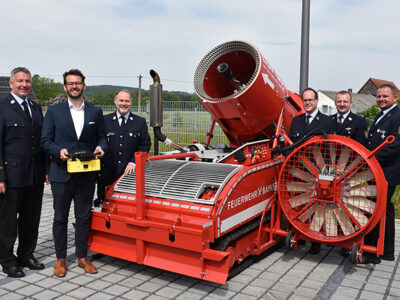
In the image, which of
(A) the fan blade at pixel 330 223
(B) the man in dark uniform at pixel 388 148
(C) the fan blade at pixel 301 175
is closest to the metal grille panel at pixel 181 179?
(C) the fan blade at pixel 301 175

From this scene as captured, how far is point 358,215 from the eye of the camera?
4.27 meters

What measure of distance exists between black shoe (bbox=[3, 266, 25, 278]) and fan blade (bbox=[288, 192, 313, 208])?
3.18 meters

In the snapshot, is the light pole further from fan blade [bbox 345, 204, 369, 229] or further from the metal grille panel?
the metal grille panel

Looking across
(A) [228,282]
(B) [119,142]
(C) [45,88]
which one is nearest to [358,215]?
(A) [228,282]

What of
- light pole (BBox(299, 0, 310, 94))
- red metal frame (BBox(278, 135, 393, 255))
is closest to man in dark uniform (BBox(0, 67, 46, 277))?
red metal frame (BBox(278, 135, 393, 255))

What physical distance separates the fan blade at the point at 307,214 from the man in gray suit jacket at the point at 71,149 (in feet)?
8.24

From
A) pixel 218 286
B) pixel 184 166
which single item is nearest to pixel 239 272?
pixel 218 286

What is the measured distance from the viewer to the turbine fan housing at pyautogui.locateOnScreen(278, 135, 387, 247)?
165 inches

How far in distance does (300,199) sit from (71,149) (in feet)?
8.96

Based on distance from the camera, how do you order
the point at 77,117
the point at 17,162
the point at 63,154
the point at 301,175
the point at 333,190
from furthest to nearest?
the point at 301,175 → the point at 333,190 → the point at 77,117 → the point at 17,162 → the point at 63,154

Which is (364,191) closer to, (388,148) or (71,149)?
(388,148)

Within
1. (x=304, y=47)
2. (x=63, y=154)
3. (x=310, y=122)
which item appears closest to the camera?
(x=63, y=154)

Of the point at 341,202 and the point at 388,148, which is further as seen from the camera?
the point at 388,148

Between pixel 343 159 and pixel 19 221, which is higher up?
pixel 343 159
